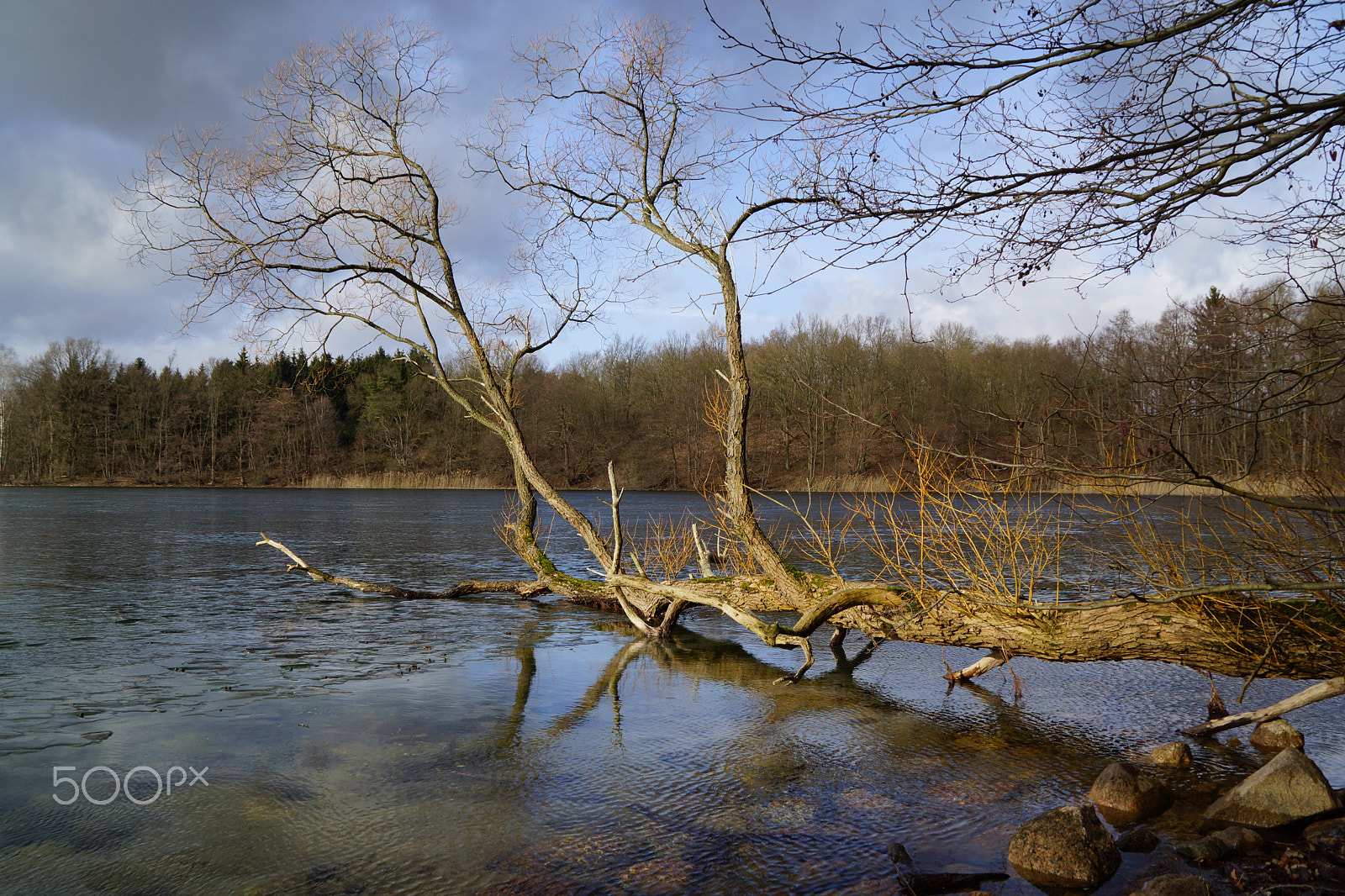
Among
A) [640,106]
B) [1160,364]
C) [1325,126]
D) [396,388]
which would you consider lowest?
[1160,364]

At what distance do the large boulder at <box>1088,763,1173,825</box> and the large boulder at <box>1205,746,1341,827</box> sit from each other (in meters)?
0.29

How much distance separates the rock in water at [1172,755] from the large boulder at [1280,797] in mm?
907

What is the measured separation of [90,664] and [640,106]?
9.06 metres

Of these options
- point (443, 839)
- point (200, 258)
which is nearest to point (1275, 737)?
point (443, 839)

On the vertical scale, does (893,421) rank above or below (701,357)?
below

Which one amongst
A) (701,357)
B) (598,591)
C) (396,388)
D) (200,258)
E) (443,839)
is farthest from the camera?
(396,388)

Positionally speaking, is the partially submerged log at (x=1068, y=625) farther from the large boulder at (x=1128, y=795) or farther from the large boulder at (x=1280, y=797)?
the large boulder at (x=1128, y=795)

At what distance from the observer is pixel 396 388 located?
69.2m

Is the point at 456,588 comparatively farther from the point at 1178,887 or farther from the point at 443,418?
the point at 443,418

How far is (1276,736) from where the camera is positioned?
691 cm

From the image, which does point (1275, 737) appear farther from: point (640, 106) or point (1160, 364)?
point (640, 106)

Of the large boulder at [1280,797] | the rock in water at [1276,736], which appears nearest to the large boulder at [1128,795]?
the large boulder at [1280,797]

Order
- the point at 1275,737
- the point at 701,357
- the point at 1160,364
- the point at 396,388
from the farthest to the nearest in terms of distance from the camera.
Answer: the point at 396,388 < the point at 701,357 < the point at 1275,737 < the point at 1160,364

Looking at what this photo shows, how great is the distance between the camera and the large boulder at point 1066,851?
4.65m
